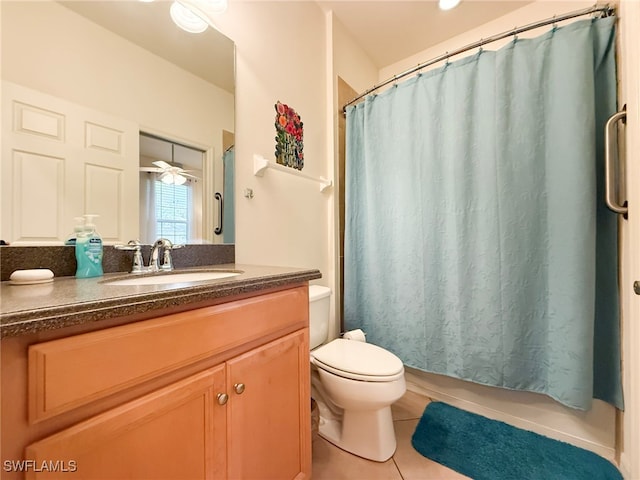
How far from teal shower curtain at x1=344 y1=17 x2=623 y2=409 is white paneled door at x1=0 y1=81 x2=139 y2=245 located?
1329mm

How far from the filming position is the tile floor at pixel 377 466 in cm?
111

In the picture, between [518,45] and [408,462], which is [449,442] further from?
[518,45]

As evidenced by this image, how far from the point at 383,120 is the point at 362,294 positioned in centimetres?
118

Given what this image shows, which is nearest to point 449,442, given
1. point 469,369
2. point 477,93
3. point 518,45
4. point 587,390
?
point 469,369

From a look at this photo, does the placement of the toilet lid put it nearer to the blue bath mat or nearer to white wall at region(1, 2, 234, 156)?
the blue bath mat

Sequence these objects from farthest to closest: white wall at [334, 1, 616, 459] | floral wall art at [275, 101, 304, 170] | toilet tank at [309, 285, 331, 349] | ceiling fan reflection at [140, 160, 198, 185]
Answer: floral wall art at [275, 101, 304, 170]
toilet tank at [309, 285, 331, 349]
white wall at [334, 1, 616, 459]
ceiling fan reflection at [140, 160, 198, 185]

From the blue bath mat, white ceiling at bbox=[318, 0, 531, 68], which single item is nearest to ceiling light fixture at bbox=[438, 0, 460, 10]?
white ceiling at bbox=[318, 0, 531, 68]

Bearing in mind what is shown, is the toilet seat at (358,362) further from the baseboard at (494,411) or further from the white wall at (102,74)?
the white wall at (102,74)

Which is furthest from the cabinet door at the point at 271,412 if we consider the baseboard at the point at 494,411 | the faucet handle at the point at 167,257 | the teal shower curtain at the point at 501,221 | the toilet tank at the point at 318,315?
the baseboard at the point at 494,411

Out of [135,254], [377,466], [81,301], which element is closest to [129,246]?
[135,254]

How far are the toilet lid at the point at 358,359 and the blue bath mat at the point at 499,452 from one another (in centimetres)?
47

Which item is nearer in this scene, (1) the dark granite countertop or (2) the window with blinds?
(1) the dark granite countertop

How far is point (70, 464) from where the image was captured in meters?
0.43

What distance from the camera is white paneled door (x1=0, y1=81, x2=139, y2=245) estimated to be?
0.73m
